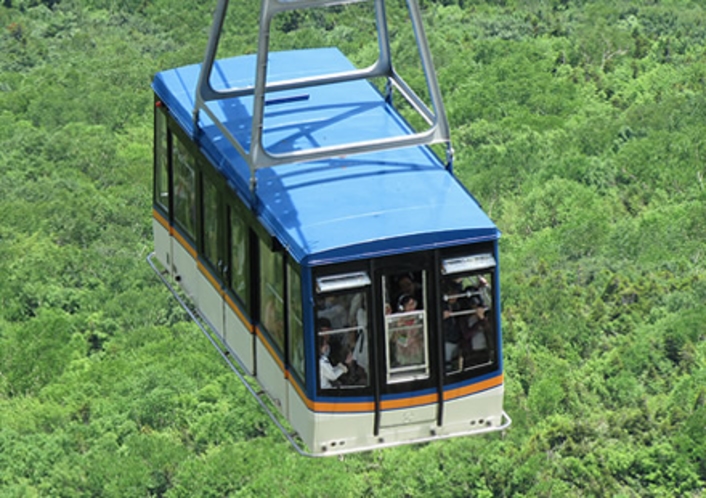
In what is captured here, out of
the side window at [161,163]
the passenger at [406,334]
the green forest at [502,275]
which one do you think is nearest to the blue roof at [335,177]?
the side window at [161,163]

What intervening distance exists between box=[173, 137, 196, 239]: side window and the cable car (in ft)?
4.04

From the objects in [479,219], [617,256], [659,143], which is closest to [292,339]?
[479,219]

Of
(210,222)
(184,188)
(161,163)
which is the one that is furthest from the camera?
(161,163)

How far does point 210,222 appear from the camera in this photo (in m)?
33.2

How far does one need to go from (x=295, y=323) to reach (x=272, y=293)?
1.11 meters

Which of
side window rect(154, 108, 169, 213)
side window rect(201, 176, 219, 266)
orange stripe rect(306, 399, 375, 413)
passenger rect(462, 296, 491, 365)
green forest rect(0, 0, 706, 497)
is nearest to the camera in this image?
orange stripe rect(306, 399, 375, 413)

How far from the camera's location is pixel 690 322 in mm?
68000

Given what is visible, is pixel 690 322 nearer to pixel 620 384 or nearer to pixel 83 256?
pixel 620 384

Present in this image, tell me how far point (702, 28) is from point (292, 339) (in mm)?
68114

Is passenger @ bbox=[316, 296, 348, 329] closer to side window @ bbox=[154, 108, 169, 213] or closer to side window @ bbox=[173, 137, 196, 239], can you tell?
side window @ bbox=[173, 137, 196, 239]

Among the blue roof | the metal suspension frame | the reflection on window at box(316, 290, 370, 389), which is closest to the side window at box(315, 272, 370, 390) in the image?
the reflection on window at box(316, 290, 370, 389)

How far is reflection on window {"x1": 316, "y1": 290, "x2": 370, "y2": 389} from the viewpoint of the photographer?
29.2 metres

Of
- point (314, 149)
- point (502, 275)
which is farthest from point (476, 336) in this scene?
point (502, 275)

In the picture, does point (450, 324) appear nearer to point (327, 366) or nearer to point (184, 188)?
point (327, 366)
